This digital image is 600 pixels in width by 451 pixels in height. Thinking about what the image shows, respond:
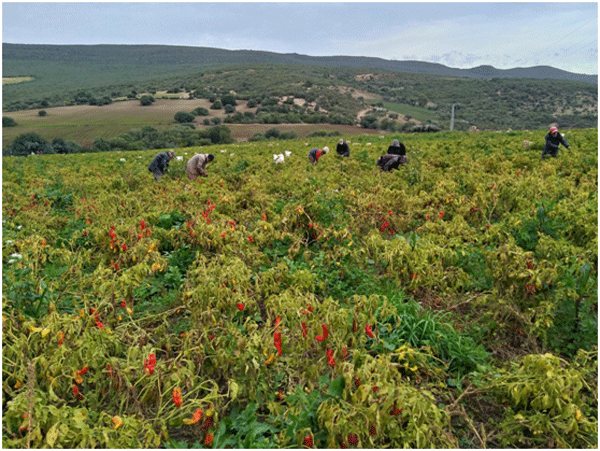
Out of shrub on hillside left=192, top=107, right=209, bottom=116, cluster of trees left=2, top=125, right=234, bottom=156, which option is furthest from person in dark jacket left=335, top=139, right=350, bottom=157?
shrub on hillside left=192, top=107, right=209, bottom=116

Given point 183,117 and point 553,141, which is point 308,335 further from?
point 183,117

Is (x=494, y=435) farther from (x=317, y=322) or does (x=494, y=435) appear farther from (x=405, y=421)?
(x=317, y=322)

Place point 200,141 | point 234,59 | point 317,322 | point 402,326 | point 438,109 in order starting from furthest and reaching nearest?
point 234,59
point 438,109
point 200,141
point 402,326
point 317,322

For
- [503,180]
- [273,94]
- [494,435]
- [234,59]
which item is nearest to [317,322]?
[494,435]

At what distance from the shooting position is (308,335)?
3.18 metres

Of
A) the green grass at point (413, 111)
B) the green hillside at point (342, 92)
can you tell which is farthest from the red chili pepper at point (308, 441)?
the green grass at point (413, 111)

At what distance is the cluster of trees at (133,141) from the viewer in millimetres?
33938

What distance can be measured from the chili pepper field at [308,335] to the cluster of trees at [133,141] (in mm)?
31796

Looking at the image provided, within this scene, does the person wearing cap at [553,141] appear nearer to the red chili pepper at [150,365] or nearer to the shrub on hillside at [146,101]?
the red chili pepper at [150,365]

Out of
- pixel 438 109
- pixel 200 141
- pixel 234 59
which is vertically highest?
pixel 234 59

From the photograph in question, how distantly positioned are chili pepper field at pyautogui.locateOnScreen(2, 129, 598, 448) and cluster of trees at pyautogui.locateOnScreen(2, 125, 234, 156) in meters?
31.8

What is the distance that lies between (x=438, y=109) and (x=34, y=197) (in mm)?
82690

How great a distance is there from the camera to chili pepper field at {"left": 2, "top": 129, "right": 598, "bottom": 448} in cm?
252

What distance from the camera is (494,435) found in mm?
2725
